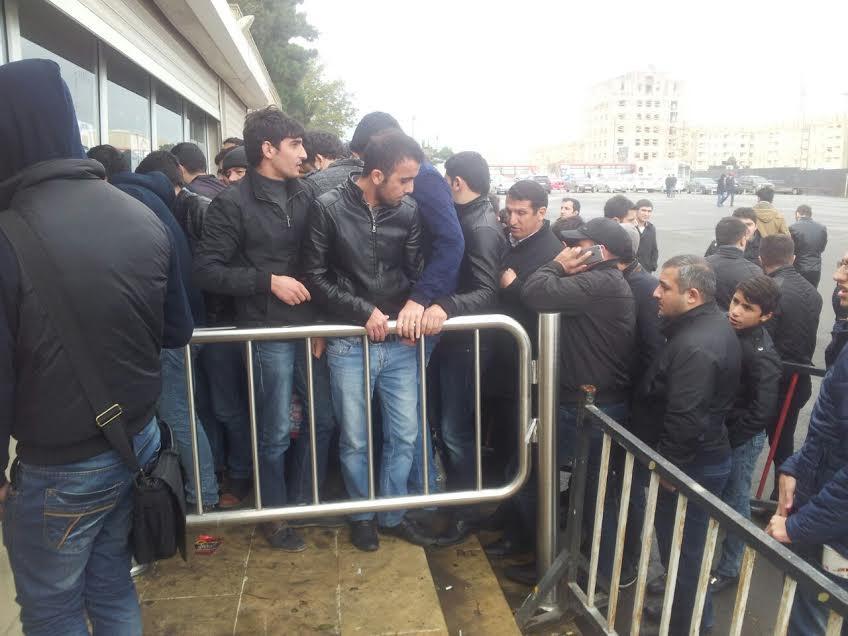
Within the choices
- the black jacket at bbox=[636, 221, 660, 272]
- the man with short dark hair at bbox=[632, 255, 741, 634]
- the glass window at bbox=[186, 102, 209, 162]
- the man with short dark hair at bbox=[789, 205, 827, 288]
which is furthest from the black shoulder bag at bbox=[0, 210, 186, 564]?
the glass window at bbox=[186, 102, 209, 162]

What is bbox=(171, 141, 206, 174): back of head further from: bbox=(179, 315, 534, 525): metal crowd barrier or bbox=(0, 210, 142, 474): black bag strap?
bbox=(0, 210, 142, 474): black bag strap

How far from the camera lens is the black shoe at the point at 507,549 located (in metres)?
3.67

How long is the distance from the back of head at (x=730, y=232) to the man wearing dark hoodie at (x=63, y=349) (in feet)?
13.8

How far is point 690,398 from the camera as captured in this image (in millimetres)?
2941

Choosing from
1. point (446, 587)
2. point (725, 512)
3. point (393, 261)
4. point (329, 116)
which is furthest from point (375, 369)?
point (329, 116)

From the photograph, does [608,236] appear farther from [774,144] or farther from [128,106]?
[774,144]

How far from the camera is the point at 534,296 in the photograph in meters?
3.28

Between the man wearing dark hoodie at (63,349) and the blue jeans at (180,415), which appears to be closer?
the man wearing dark hoodie at (63,349)

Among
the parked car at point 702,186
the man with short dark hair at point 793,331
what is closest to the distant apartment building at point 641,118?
the parked car at point 702,186

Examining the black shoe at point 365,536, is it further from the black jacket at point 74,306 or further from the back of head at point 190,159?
the back of head at point 190,159

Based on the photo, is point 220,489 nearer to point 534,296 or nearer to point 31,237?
point 534,296

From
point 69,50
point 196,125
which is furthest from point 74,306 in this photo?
point 196,125

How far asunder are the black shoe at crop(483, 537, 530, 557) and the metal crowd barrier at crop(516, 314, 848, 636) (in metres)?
0.39

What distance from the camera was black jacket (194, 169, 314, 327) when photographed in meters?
3.11
